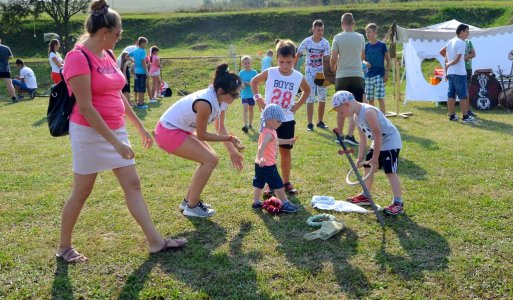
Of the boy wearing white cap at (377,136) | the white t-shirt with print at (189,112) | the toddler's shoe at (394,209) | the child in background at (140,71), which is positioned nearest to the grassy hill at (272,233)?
the toddler's shoe at (394,209)

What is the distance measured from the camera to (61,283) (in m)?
3.76

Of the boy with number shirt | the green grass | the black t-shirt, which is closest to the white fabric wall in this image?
the boy with number shirt

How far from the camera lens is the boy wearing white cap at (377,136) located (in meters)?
4.71

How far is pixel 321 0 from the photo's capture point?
129ft

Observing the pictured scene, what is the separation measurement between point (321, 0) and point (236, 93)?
121 feet

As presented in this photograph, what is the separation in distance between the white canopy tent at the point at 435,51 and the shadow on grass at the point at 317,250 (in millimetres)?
8224

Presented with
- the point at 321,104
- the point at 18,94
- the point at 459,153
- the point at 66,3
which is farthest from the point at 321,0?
the point at 459,153

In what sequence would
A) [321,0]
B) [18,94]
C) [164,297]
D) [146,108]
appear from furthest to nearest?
[321,0]
[18,94]
[146,108]
[164,297]

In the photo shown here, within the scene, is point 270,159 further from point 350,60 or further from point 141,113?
point 141,113

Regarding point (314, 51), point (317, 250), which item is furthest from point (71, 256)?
point (314, 51)

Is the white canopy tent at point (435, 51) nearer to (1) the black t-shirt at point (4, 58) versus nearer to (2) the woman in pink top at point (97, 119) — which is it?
(2) the woman in pink top at point (97, 119)

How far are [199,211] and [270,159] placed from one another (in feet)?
2.94

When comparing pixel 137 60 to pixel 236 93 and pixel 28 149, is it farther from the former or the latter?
pixel 236 93

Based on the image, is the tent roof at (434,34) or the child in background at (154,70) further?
the child in background at (154,70)
